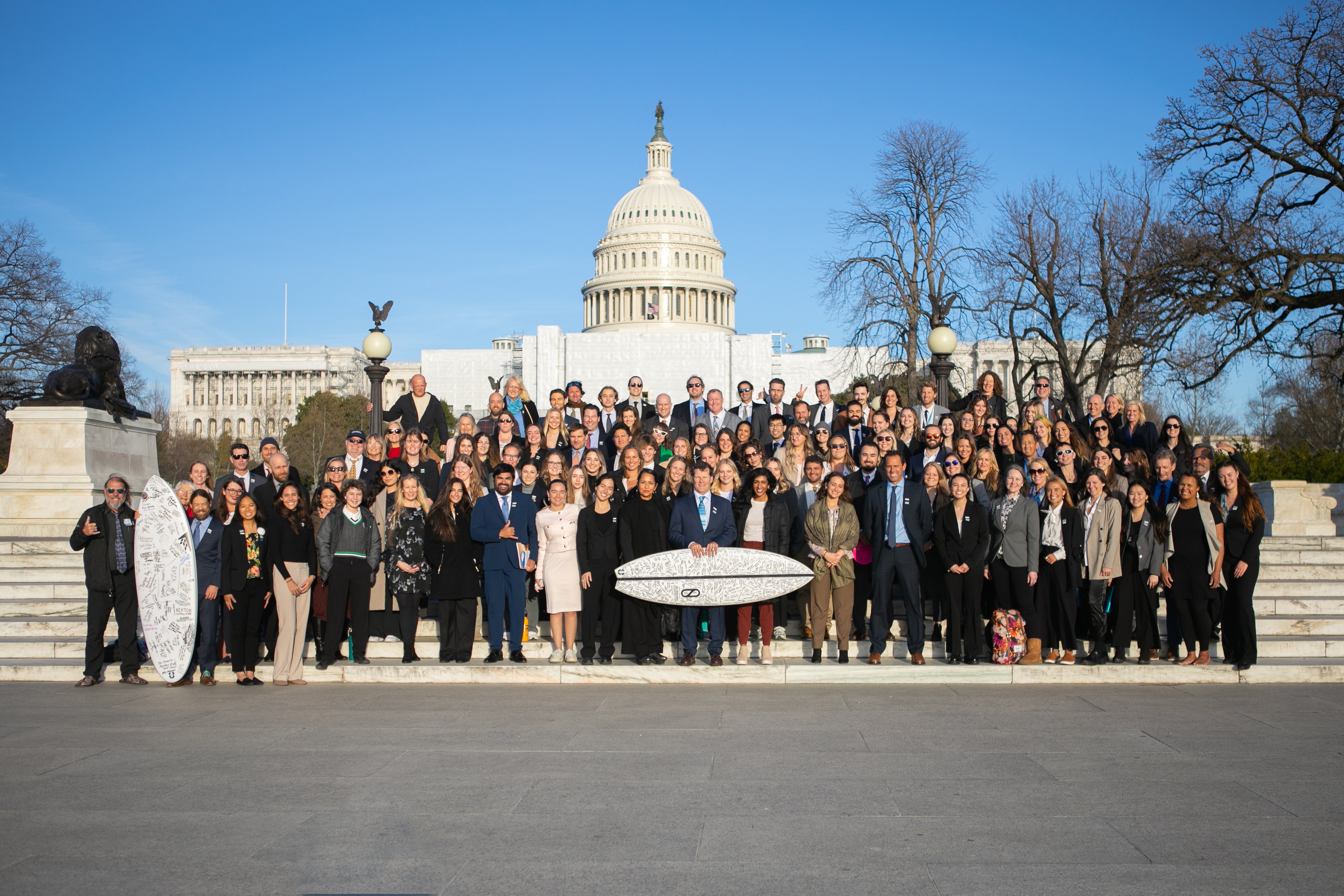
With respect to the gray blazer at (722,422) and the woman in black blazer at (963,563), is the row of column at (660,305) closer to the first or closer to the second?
the gray blazer at (722,422)

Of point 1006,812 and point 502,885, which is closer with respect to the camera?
point 502,885

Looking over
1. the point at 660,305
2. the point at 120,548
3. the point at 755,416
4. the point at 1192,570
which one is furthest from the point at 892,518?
the point at 660,305

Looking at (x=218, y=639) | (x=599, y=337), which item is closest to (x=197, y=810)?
(x=218, y=639)

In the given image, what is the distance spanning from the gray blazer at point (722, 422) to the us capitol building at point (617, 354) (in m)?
68.5

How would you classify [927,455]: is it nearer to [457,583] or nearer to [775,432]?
[775,432]

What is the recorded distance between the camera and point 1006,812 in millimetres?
5051

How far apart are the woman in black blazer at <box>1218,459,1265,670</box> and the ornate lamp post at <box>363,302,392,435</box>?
10317 millimetres

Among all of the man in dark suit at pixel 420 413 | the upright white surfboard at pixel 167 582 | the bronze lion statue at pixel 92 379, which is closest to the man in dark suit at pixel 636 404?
the man in dark suit at pixel 420 413

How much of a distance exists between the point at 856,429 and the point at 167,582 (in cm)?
732

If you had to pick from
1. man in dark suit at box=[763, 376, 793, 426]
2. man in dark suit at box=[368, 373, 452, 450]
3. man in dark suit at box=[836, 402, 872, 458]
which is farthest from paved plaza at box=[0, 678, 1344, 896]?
man in dark suit at box=[368, 373, 452, 450]

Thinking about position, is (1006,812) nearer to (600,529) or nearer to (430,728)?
(430,728)

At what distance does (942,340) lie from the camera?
15188mm

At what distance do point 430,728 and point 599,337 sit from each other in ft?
268

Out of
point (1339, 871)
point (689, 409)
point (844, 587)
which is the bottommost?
point (1339, 871)
